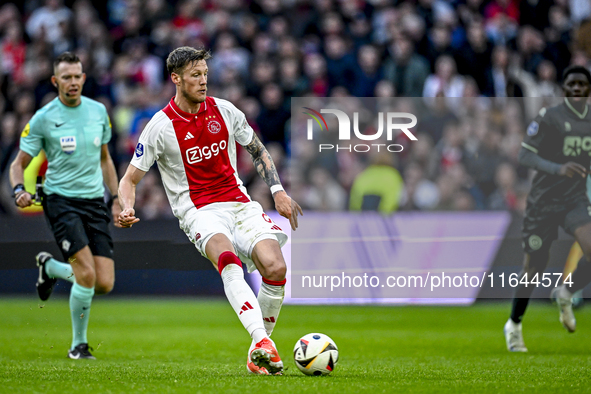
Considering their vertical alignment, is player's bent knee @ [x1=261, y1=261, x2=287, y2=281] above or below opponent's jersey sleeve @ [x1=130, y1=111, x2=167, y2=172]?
below

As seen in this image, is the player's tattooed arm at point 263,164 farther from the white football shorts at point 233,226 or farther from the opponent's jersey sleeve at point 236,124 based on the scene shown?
the white football shorts at point 233,226

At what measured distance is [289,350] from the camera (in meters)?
8.72

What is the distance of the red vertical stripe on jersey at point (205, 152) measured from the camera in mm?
6797

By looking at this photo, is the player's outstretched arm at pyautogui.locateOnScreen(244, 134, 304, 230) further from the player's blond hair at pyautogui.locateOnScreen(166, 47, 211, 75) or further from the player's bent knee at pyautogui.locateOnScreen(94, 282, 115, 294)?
the player's bent knee at pyautogui.locateOnScreen(94, 282, 115, 294)

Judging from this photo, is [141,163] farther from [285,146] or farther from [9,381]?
[285,146]

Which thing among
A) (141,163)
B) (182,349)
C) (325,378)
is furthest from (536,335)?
(141,163)

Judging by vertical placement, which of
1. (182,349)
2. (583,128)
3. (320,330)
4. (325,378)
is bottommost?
(320,330)

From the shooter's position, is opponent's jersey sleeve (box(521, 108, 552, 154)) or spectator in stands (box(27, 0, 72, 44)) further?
spectator in stands (box(27, 0, 72, 44))

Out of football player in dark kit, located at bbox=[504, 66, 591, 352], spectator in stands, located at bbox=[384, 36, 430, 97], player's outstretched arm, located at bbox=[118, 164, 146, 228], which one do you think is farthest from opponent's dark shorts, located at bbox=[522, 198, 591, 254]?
spectator in stands, located at bbox=[384, 36, 430, 97]

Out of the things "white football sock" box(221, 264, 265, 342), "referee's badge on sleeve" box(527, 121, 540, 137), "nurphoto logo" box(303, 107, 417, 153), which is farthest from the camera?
"nurphoto logo" box(303, 107, 417, 153)

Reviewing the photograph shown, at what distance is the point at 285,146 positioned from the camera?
14852 mm

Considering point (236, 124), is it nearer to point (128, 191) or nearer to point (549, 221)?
point (128, 191)

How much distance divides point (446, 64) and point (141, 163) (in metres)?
9.11

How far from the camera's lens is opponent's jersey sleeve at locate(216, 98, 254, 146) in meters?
7.00
